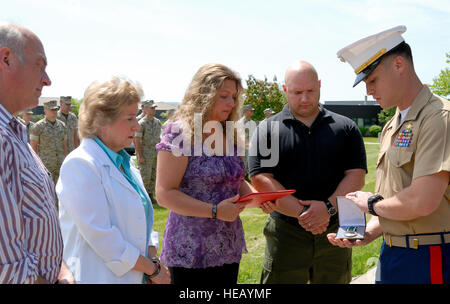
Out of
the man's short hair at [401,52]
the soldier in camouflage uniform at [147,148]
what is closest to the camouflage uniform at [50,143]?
the soldier in camouflage uniform at [147,148]

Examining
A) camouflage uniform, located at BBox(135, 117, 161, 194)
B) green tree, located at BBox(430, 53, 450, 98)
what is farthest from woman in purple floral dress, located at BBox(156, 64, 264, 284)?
green tree, located at BBox(430, 53, 450, 98)

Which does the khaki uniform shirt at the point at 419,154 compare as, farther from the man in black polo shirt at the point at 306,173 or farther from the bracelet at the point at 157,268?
the bracelet at the point at 157,268

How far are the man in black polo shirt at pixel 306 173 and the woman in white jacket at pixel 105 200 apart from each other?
51.2 inches

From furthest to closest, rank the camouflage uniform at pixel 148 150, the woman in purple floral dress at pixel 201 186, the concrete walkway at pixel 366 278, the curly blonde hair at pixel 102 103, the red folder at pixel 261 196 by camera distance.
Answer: the camouflage uniform at pixel 148 150, the concrete walkway at pixel 366 278, the woman in purple floral dress at pixel 201 186, the red folder at pixel 261 196, the curly blonde hair at pixel 102 103

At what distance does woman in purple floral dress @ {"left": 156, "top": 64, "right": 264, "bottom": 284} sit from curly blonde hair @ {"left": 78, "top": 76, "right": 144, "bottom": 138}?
587 millimetres

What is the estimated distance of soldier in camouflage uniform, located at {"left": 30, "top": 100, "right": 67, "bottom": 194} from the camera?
33.7 ft

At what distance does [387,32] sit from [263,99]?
2801 cm

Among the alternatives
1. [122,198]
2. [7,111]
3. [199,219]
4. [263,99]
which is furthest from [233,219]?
[263,99]

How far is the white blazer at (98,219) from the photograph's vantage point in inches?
90.2

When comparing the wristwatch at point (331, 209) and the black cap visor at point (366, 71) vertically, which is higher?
the black cap visor at point (366, 71)

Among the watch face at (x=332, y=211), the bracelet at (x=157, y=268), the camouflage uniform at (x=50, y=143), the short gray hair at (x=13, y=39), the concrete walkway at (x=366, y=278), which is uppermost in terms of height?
the short gray hair at (x=13, y=39)

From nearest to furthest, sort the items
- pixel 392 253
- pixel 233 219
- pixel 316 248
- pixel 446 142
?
pixel 446 142
pixel 392 253
pixel 233 219
pixel 316 248

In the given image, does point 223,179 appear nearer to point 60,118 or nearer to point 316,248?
point 316,248

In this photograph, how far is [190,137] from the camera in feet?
9.87
